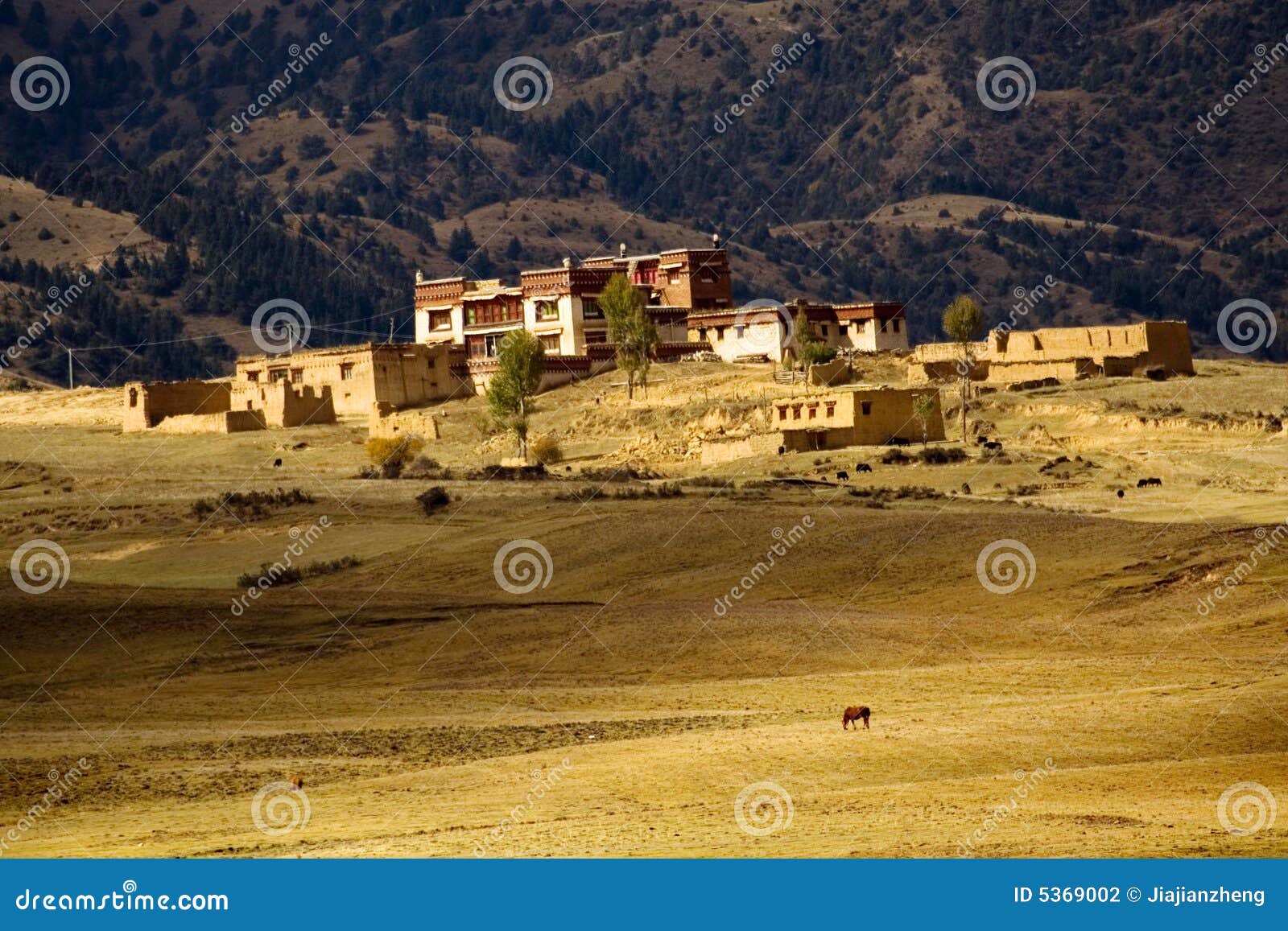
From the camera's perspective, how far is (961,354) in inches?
3903

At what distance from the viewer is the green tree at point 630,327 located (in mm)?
102500

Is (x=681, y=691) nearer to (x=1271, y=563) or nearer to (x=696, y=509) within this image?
(x=1271, y=563)

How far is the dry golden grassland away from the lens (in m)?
32.6

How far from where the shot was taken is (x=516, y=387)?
309 feet

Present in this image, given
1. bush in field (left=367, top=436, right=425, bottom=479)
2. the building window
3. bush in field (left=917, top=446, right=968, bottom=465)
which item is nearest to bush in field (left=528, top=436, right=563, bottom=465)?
bush in field (left=367, top=436, right=425, bottom=479)

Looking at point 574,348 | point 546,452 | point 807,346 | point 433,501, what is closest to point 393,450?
point 546,452

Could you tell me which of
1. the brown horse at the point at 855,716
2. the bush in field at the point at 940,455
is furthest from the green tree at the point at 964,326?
the brown horse at the point at 855,716

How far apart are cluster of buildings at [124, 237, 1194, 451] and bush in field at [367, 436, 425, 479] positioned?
13.8 feet

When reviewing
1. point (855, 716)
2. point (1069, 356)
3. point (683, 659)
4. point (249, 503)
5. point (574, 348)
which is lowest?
point (855, 716)

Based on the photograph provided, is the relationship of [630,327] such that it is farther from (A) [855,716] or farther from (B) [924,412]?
(A) [855,716]

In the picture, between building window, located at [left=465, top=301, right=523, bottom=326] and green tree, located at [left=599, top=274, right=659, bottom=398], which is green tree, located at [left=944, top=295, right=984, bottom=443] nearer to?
green tree, located at [left=599, top=274, right=659, bottom=398]

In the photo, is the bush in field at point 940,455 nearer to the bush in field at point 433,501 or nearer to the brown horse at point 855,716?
the bush in field at point 433,501

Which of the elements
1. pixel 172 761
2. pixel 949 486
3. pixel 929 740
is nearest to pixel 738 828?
pixel 929 740

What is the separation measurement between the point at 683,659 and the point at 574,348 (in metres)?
62.8
